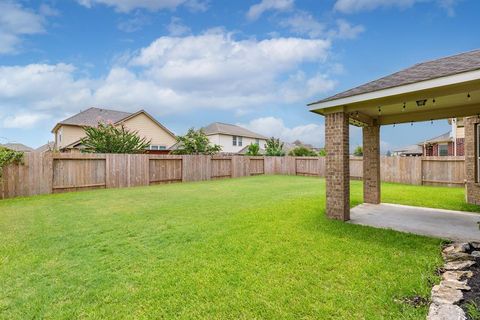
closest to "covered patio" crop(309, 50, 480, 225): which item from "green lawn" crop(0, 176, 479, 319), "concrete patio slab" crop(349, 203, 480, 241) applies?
"concrete patio slab" crop(349, 203, 480, 241)

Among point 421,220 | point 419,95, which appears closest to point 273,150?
point 421,220

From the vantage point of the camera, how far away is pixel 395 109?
687 centimetres

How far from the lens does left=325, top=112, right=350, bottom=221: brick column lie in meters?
6.09

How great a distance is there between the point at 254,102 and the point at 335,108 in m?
22.7

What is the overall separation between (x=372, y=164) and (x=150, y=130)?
2124 cm

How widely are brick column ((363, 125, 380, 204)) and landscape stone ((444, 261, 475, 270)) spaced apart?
4704 mm

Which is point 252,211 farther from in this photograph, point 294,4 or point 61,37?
point 61,37

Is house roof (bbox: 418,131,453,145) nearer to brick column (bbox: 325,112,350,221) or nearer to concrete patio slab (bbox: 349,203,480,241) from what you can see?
concrete patio slab (bbox: 349,203,480,241)

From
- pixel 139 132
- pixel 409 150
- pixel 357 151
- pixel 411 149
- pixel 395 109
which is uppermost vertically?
pixel 139 132

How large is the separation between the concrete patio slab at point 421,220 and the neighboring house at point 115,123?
63.7ft

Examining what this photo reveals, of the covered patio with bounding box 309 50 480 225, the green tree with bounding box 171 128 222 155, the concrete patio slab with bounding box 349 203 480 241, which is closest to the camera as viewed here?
the covered patio with bounding box 309 50 480 225

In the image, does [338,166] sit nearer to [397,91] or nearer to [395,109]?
[397,91]

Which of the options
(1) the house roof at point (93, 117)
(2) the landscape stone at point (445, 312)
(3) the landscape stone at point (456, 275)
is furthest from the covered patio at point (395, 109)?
(1) the house roof at point (93, 117)

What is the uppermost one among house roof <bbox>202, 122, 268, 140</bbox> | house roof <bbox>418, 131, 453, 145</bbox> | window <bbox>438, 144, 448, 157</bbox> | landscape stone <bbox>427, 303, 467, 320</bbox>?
house roof <bbox>202, 122, 268, 140</bbox>
